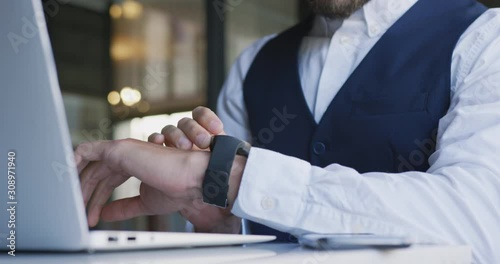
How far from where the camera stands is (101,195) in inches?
36.9

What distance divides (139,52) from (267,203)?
4.87 m

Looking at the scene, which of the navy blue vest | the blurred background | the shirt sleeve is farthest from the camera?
the blurred background

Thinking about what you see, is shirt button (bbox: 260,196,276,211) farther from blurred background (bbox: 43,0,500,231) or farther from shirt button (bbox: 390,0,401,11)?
blurred background (bbox: 43,0,500,231)

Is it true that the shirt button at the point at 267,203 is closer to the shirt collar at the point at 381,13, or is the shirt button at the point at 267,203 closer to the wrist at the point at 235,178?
the wrist at the point at 235,178

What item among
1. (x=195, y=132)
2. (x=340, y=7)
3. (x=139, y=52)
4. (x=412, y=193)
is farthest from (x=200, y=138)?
(x=139, y=52)

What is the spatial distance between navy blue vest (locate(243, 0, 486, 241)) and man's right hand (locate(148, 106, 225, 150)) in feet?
0.95

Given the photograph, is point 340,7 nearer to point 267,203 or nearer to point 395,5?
point 395,5

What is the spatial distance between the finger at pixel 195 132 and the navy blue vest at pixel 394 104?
0.32 m

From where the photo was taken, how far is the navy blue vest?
1.14 m

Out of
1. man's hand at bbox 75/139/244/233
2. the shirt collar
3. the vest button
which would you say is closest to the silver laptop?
man's hand at bbox 75/139/244/233

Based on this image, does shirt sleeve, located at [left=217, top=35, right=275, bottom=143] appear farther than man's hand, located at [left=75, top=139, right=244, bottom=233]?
Yes

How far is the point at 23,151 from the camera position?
1.70 feet

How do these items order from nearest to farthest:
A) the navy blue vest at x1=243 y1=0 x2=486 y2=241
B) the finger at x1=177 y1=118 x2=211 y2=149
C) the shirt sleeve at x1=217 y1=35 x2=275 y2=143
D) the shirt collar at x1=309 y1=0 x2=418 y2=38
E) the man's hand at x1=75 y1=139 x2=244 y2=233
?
the man's hand at x1=75 y1=139 x2=244 y2=233
the finger at x1=177 y1=118 x2=211 y2=149
the navy blue vest at x1=243 y1=0 x2=486 y2=241
the shirt collar at x1=309 y1=0 x2=418 y2=38
the shirt sleeve at x1=217 y1=35 x2=275 y2=143

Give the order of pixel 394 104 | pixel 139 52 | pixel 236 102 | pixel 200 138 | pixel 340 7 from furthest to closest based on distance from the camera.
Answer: pixel 139 52 → pixel 236 102 → pixel 340 7 → pixel 394 104 → pixel 200 138
